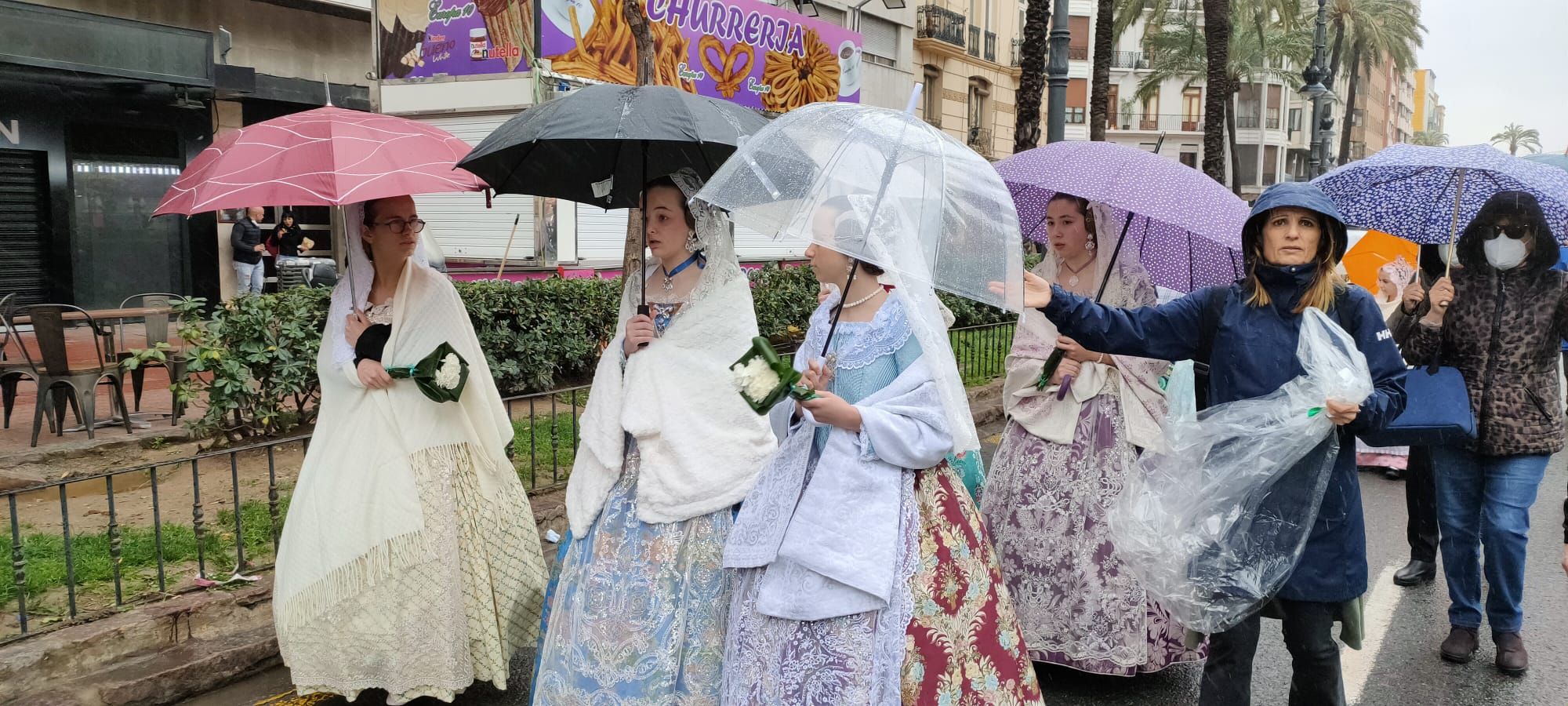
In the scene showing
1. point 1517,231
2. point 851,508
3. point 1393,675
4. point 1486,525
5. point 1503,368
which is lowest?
point 1393,675

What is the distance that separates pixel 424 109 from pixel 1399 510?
397 inches

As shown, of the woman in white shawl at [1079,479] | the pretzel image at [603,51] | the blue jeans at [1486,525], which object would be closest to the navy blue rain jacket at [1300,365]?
the woman in white shawl at [1079,479]

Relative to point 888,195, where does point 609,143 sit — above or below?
above

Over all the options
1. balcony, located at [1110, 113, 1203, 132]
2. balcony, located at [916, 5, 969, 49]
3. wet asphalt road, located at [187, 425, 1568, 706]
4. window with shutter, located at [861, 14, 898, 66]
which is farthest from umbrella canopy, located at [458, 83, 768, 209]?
balcony, located at [1110, 113, 1203, 132]

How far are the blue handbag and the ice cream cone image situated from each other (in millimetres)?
9697

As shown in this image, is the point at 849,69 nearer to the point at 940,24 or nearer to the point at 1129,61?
the point at 940,24

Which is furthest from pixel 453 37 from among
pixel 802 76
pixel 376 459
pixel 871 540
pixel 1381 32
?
pixel 1381 32

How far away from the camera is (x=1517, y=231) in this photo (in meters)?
4.10

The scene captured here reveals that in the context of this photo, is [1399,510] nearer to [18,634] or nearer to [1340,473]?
[1340,473]

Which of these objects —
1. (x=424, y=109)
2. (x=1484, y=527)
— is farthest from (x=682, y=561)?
(x=424, y=109)

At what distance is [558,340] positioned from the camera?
8977mm

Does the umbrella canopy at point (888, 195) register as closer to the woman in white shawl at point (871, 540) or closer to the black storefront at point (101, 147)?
the woman in white shawl at point (871, 540)

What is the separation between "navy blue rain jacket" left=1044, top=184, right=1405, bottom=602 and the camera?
10.2 ft

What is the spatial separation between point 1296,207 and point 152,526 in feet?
17.1
